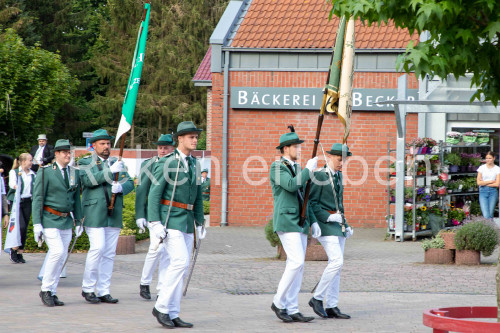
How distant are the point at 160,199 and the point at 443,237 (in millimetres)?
6493

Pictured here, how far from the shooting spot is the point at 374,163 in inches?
788

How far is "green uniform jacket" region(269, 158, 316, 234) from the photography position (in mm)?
8672

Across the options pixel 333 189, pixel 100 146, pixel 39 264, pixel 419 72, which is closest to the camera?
pixel 419 72

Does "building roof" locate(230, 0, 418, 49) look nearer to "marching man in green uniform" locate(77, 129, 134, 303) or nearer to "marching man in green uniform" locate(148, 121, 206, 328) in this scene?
"marching man in green uniform" locate(77, 129, 134, 303)

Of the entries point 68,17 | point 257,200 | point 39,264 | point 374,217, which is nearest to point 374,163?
point 374,217

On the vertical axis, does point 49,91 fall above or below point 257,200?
above

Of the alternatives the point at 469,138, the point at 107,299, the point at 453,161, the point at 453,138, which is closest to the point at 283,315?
the point at 107,299

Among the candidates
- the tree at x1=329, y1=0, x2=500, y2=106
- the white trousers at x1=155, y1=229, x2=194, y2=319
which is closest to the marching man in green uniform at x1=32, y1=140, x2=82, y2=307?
the white trousers at x1=155, y1=229, x2=194, y2=319

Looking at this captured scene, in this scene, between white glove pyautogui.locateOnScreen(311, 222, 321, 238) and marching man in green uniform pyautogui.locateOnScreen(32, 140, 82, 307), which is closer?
white glove pyautogui.locateOnScreen(311, 222, 321, 238)

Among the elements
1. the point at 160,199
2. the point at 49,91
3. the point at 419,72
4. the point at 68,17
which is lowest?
the point at 160,199

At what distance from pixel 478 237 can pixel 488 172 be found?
15.0ft

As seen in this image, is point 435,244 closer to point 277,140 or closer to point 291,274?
point 291,274

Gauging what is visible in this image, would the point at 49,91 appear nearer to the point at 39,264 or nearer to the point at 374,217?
the point at 374,217

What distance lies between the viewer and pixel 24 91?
101 feet
